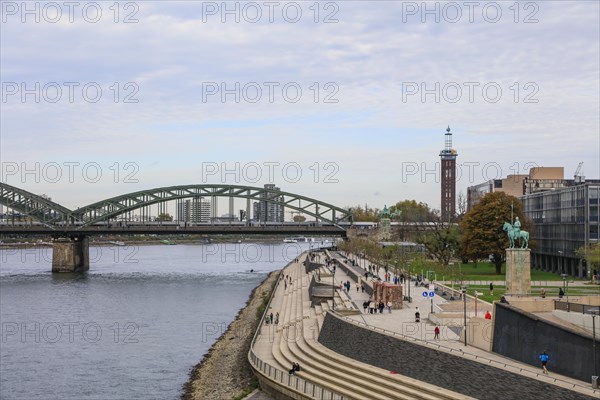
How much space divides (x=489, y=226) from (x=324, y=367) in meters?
54.0

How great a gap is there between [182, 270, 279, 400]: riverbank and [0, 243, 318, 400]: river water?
2.86 ft

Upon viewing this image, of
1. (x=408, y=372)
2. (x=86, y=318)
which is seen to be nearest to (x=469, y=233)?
(x=86, y=318)

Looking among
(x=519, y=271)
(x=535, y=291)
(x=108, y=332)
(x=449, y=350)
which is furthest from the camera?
(x=108, y=332)

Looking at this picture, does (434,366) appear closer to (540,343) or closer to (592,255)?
(540,343)

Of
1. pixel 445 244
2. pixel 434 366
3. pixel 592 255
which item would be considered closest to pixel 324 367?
pixel 434 366

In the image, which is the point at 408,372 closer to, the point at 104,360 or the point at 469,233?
the point at 104,360

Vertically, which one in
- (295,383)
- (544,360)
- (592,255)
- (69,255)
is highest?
(592,255)

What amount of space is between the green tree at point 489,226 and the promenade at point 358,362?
3151cm

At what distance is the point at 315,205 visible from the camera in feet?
549

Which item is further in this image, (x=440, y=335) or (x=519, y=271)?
(x=519, y=271)

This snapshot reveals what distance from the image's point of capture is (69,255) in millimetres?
136750

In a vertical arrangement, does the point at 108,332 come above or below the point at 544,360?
below

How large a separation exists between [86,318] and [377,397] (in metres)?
45.1

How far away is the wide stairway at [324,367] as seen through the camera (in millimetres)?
33000
